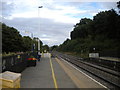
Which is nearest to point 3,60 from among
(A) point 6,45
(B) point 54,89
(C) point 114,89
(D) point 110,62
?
(B) point 54,89

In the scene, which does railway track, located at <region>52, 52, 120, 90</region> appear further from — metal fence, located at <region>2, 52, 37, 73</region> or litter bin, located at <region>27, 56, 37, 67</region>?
metal fence, located at <region>2, 52, 37, 73</region>

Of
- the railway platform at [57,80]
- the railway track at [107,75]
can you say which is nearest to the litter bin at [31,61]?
the railway track at [107,75]

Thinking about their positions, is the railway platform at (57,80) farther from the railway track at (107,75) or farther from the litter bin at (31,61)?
the litter bin at (31,61)

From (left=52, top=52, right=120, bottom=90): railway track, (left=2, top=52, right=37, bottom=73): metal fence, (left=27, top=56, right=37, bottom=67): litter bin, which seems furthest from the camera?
(left=27, top=56, right=37, bottom=67): litter bin

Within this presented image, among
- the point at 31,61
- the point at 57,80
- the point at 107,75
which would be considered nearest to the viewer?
the point at 57,80

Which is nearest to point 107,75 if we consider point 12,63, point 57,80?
point 57,80

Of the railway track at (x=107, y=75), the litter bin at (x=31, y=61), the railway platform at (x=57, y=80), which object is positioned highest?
the litter bin at (x=31, y=61)

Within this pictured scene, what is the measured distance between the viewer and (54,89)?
11.8 metres

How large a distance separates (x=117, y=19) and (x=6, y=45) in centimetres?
3421

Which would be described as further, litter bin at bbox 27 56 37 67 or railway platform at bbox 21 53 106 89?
litter bin at bbox 27 56 37 67

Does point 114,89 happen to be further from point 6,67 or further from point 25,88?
point 6,67

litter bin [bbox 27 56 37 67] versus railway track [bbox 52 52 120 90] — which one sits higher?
Answer: litter bin [bbox 27 56 37 67]

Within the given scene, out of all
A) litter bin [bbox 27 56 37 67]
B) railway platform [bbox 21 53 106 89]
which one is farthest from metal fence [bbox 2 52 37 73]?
litter bin [bbox 27 56 37 67]

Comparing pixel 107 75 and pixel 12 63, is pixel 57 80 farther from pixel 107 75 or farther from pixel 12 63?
pixel 107 75
